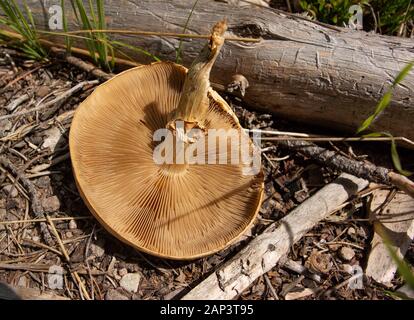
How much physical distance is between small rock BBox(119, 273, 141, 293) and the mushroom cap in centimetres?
25

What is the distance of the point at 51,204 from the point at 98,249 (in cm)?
35

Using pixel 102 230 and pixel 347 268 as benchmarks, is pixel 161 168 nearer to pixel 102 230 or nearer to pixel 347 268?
pixel 102 230

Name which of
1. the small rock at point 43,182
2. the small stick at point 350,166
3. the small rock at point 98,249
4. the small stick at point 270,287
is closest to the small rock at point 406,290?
the small stick at point 350,166

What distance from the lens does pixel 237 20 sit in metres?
2.28

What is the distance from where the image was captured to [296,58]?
7.45 ft

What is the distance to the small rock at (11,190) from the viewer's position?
7.05ft

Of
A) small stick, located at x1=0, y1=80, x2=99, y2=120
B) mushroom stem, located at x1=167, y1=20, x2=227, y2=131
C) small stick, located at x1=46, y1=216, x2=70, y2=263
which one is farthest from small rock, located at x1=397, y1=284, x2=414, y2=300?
small stick, located at x1=0, y1=80, x2=99, y2=120

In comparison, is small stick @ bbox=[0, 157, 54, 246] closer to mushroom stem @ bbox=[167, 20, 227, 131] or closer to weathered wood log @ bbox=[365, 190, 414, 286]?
mushroom stem @ bbox=[167, 20, 227, 131]

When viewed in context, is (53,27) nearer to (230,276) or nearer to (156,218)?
(156,218)

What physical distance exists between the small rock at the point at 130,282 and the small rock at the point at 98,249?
0.55ft

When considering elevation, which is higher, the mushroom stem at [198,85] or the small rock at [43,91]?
the mushroom stem at [198,85]

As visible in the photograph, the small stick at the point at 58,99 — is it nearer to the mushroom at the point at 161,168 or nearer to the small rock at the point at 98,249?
the mushroom at the point at 161,168

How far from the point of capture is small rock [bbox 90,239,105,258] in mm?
2068

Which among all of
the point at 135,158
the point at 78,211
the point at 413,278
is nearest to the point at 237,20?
the point at 135,158
